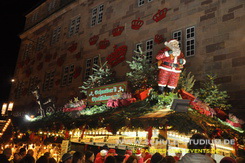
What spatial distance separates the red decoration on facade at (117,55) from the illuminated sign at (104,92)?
3.41 m

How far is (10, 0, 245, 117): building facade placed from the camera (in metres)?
10.6

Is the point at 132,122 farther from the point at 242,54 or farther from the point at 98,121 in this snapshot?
the point at 242,54

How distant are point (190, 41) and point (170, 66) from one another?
368 centimetres

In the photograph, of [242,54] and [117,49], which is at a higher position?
[117,49]

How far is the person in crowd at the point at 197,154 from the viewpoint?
9.06 feet

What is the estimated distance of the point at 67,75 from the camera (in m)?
18.1

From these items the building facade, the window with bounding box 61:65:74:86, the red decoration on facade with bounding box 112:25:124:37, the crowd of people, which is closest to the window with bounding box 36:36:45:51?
the building facade

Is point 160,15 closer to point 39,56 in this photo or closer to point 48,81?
point 48,81

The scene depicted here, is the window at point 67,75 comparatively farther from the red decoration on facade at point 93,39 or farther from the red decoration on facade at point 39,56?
the red decoration on facade at point 39,56

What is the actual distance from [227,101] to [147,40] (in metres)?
5.89

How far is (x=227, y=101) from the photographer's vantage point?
9969mm

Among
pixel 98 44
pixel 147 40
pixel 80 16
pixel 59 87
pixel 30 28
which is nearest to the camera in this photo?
pixel 147 40

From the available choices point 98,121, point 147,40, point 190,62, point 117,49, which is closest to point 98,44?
point 117,49

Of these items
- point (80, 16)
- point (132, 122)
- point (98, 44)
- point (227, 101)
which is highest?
point (80, 16)
